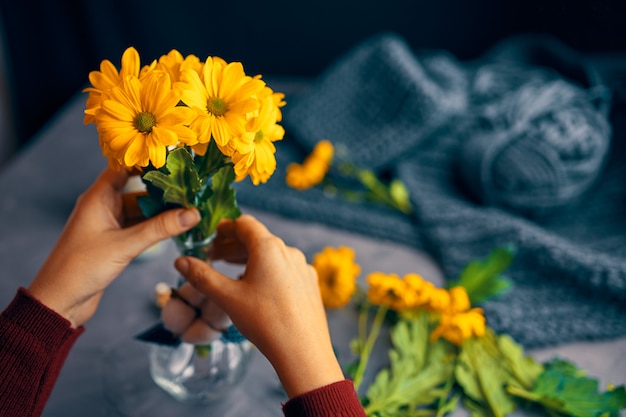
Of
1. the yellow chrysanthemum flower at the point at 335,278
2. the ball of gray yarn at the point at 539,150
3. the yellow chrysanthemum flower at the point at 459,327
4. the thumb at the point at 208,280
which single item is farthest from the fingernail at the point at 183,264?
the ball of gray yarn at the point at 539,150

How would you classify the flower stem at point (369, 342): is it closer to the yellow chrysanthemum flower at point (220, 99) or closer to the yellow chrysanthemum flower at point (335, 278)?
the yellow chrysanthemum flower at point (335, 278)

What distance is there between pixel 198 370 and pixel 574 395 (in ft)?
1.44

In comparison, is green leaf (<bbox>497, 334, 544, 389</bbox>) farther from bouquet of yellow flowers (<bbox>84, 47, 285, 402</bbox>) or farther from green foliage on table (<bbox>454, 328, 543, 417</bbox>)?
bouquet of yellow flowers (<bbox>84, 47, 285, 402</bbox>)

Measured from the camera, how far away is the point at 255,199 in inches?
35.5

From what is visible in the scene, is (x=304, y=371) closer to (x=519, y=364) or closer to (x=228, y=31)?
(x=519, y=364)

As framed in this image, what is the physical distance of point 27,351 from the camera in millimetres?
510

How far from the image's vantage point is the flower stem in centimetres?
64

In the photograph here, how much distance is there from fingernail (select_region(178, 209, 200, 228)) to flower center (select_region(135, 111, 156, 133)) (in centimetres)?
11

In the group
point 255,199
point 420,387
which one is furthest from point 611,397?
A: point 255,199

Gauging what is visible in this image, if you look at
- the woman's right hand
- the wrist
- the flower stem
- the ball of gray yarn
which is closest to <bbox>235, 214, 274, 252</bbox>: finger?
the woman's right hand

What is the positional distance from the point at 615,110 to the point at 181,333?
0.90 metres

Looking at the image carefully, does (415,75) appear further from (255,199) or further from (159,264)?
(159,264)

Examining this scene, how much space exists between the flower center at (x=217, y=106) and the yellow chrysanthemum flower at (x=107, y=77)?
62 mm

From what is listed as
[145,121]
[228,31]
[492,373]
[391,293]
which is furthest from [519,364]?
[228,31]
